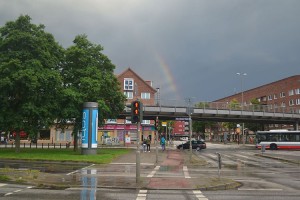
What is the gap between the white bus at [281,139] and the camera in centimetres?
5400

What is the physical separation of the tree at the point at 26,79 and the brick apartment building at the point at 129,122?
1708 inches

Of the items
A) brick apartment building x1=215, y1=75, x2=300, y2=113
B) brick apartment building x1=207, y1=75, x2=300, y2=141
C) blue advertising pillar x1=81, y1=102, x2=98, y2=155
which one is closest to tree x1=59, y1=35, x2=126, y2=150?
blue advertising pillar x1=81, y1=102, x2=98, y2=155

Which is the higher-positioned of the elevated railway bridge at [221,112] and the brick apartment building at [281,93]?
the brick apartment building at [281,93]

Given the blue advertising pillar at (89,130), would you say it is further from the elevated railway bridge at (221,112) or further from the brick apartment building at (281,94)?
the brick apartment building at (281,94)

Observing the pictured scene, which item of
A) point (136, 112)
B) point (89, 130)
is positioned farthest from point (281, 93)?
point (136, 112)

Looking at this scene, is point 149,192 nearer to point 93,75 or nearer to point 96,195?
point 96,195

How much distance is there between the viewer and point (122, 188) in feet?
43.5

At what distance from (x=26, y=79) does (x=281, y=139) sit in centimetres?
3887

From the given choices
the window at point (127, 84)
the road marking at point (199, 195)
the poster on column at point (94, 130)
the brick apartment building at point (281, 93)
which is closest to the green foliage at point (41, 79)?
the poster on column at point (94, 130)

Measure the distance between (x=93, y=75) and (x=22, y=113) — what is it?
28.7ft

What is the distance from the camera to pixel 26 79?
107 ft

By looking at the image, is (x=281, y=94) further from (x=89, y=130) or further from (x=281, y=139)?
(x=89, y=130)

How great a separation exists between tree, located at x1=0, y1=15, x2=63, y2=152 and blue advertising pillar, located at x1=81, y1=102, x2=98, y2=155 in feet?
14.8

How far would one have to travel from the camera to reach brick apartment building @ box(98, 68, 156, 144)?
8119cm
